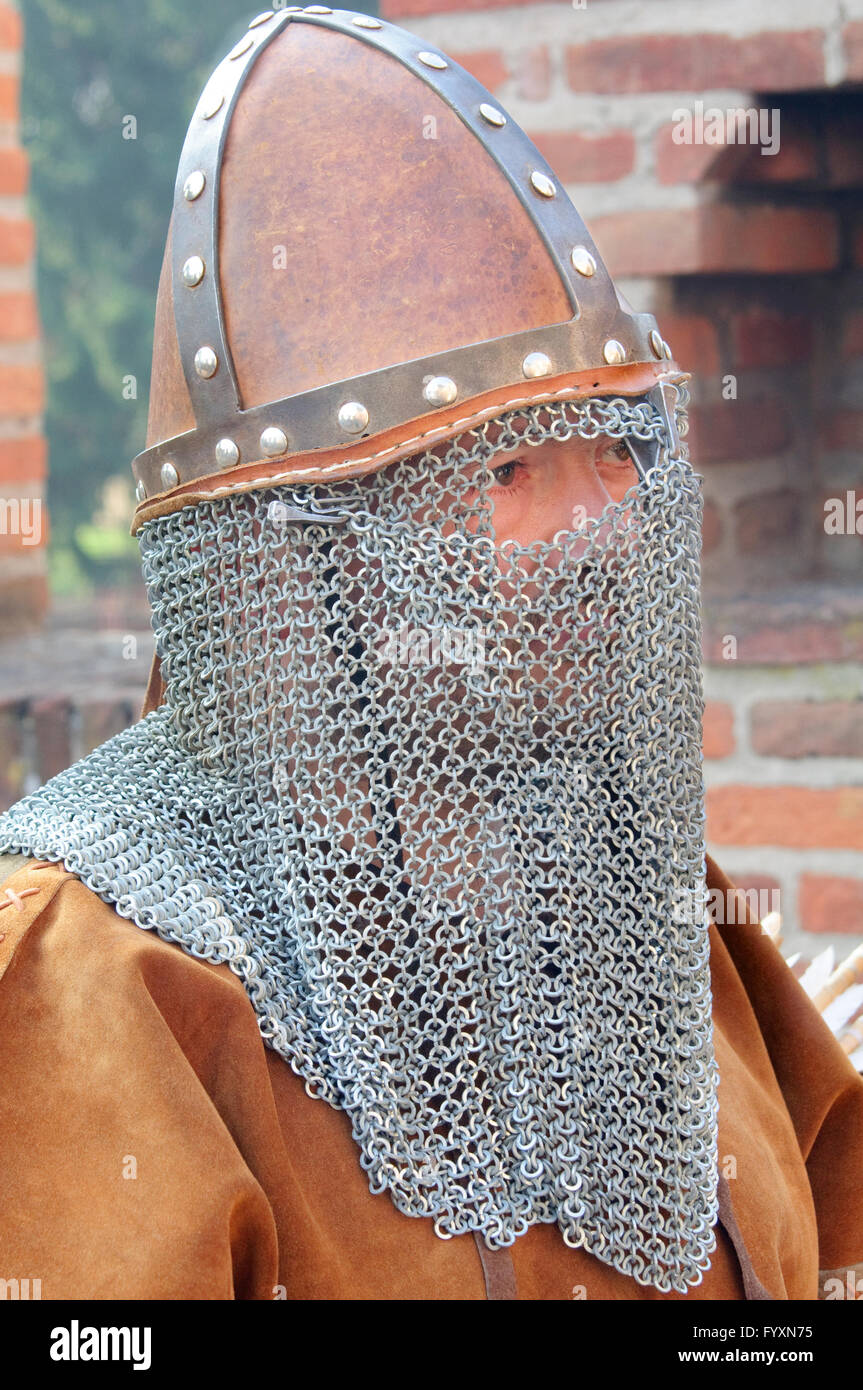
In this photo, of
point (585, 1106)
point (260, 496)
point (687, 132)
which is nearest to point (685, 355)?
point (687, 132)

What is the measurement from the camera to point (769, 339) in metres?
3.06

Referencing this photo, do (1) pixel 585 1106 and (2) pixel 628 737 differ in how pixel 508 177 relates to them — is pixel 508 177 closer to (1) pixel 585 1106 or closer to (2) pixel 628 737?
(2) pixel 628 737

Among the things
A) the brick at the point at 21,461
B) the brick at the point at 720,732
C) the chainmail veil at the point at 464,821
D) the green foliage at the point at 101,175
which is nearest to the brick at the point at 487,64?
the brick at the point at 720,732

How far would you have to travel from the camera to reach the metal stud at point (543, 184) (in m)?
1.53

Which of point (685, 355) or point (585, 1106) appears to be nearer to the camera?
point (585, 1106)

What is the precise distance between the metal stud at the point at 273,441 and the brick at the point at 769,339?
1.76 m

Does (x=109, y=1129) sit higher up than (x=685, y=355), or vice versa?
(x=685, y=355)

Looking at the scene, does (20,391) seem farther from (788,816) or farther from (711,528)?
(788,816)

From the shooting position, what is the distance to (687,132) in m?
2.69

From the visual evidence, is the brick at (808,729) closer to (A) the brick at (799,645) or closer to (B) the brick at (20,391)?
(A) the brick at (799,645)

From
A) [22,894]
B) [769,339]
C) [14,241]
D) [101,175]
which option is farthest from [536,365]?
[101,175]

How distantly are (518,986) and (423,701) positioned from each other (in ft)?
0.99

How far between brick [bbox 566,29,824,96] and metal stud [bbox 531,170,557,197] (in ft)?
4.24

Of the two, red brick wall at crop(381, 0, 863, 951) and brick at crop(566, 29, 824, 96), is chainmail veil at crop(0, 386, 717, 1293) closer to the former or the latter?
red brick wall at crop(381, 0, 863, 951)
